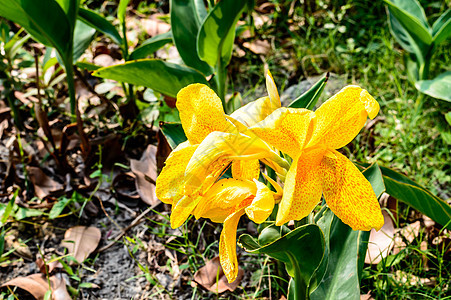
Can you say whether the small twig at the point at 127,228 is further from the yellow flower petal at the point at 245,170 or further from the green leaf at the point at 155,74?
the yellow flower petal at the point at 245,170

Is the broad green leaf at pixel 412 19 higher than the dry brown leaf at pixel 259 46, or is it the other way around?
the broad green leaf at pixel 412 19

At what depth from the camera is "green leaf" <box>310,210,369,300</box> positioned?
118 centimetres

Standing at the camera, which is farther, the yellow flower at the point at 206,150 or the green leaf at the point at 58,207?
the green leaf at the point at 58,207

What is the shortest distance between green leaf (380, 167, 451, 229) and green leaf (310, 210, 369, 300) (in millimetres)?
251

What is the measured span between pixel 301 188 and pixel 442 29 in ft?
5.47

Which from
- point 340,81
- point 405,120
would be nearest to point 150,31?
point 340,81

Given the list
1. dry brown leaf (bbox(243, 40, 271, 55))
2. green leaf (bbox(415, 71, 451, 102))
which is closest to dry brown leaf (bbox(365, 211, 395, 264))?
green leaf (bbox(415, 71, 451, 102))

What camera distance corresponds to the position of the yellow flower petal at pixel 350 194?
2.82 ft

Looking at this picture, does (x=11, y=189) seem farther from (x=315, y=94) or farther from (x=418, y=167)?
(x=418, y=167)

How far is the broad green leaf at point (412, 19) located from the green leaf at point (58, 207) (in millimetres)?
1720

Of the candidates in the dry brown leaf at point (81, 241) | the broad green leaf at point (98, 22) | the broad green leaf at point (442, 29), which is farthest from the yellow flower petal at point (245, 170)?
the broad green leaf at point (442, 29)

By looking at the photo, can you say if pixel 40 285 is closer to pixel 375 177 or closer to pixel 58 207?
pixel 58 207

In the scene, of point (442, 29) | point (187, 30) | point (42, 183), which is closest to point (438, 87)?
point (442, 29)

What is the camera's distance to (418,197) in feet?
4.83
